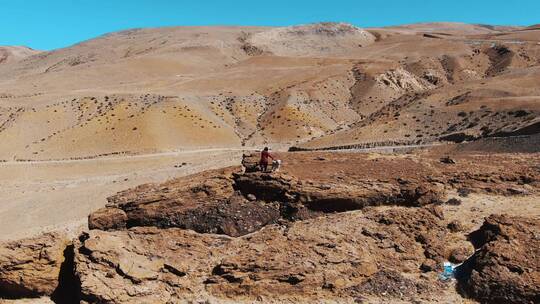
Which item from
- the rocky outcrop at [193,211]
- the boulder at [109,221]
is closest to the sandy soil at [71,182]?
the boulder at [109,221]

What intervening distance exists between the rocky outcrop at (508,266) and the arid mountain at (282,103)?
2248cm

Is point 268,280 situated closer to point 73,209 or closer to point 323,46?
point 73,209

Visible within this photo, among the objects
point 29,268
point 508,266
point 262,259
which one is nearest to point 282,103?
point 262,259

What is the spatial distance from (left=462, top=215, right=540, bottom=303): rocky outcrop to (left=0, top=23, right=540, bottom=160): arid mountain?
2248 cm

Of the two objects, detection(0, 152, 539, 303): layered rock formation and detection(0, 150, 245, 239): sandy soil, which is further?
detection(0, 150, 245, 239): sandy soil

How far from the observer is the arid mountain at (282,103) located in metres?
44.8

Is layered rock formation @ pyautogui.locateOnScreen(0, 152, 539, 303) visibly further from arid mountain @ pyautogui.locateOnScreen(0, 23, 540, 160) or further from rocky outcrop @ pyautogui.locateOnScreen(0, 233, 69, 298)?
arid mountain @ pyautogui.locateOnScreen(0, 23, 540, 160)

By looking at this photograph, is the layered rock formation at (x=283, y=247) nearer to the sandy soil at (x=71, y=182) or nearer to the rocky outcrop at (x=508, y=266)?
the rocky outcrop at (x=508, y=266)

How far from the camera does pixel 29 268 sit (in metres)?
13.2

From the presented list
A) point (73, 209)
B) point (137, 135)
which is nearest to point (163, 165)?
point (137, 135)

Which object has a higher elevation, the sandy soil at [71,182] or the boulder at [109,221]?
the boulder at [109,221]

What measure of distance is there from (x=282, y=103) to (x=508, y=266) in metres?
50.4

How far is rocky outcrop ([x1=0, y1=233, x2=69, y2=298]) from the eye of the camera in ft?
42.7

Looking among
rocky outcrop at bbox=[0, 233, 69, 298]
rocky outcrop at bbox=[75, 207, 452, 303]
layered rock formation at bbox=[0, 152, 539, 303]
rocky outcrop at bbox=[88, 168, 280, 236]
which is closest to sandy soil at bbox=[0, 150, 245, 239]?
rocky outcrop at bbox=[88, 168, 280, 236]
